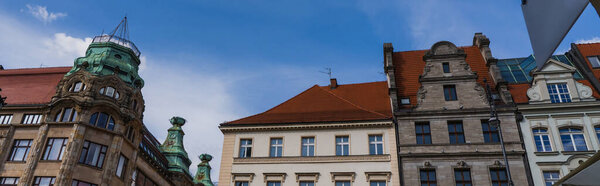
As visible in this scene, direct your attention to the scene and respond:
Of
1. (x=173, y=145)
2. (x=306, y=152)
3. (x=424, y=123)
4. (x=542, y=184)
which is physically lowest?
(x=542, y=184)

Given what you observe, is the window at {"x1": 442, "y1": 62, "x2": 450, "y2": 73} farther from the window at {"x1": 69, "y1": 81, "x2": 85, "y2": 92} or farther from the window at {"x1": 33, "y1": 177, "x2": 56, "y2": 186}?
the window at {"x1": 33, "y1": 177, "x2": 56, "y2": 186}

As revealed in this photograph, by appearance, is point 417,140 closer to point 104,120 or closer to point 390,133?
point 390,133

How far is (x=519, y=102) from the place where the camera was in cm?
2950

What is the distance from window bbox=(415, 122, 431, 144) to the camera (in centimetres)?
2905

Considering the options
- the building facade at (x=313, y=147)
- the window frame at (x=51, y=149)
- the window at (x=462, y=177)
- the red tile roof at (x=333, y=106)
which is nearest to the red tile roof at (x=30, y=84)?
the window frame at (x=51, y=149)

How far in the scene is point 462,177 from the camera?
27.3 m

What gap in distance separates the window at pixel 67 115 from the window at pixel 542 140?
107 feet

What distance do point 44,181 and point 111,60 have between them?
11471 mm

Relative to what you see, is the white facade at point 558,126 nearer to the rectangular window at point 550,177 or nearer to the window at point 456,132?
the rectangular window at point 550,177

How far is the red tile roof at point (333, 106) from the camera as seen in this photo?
31469mm

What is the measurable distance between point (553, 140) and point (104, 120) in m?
32.0

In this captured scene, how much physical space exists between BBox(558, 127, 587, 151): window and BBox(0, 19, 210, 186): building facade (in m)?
31.4

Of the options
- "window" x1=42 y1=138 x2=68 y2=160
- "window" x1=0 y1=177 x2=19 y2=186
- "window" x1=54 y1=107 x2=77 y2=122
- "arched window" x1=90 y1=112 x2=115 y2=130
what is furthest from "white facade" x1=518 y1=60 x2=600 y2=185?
"window" x1=0 y1=177 x2=19 y2=186

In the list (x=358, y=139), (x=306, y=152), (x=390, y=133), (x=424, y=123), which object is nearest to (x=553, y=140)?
(x=424, y=123)
